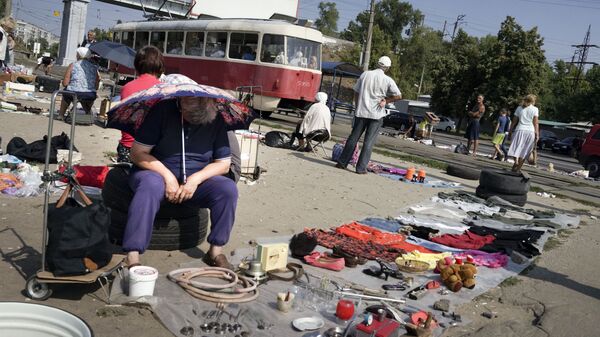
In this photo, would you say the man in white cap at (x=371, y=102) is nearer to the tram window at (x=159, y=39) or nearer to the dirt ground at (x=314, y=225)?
the dirt ground at (x=314, y=225)

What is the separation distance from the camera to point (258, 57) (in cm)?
Result: 1830

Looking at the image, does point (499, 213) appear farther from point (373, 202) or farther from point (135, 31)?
point (135, 31)

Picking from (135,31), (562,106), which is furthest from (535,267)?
(562,106)

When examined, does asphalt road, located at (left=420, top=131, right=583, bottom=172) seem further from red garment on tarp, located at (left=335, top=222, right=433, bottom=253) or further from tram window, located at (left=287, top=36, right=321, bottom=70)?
red garment on tarp, located at (left=335, top=222, right=433, bottom=253)

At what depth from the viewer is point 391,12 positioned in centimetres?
8950

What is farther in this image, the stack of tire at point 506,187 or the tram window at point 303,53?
the tram window at point 303,53

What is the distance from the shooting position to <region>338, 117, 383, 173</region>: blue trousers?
974cm

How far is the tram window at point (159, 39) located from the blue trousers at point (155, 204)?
64.1ft

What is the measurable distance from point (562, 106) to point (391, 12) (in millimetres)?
36672

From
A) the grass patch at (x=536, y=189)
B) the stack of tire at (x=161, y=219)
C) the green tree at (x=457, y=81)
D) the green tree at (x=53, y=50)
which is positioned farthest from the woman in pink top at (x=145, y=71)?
the green tree at (x=53, y=50)

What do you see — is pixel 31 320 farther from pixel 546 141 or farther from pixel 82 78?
pixel 546 141

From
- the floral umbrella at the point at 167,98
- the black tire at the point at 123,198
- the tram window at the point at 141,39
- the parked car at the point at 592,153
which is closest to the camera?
the floral umbrella at the point at 167,98

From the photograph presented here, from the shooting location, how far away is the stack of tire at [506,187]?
352 inches

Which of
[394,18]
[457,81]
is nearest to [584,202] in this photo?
[457,81]
